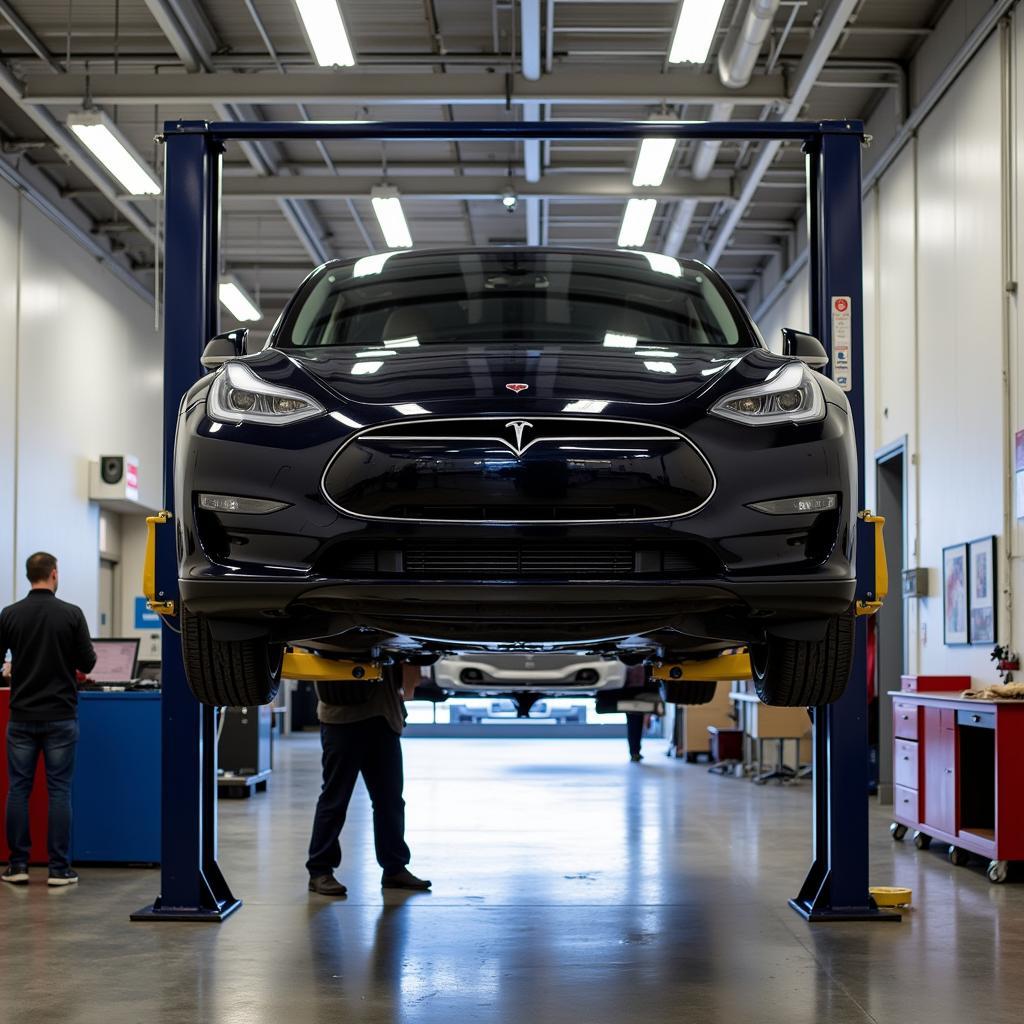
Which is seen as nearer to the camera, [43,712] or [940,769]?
[43,712]

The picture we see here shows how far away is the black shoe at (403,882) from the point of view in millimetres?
6727

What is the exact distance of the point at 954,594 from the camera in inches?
385

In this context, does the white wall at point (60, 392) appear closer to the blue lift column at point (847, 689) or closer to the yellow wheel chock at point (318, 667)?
the yellow wheel chock at point (318, 667)

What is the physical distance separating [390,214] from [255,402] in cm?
850

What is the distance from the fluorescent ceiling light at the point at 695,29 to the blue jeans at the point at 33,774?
5183 mm

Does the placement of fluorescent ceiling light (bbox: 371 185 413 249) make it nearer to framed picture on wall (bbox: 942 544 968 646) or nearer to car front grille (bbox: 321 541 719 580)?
framed picture on wall (bbox: 942 544 968 646)

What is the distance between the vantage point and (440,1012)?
173 inches

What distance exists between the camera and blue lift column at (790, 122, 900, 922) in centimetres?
562

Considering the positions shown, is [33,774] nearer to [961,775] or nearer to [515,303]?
[515,303]

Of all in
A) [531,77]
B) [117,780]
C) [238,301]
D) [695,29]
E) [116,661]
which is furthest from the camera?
[238,301]

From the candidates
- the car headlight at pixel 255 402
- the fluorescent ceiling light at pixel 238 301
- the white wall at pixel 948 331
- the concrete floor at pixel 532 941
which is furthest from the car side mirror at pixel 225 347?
the fluorescent ceiling light at pixel 238 301

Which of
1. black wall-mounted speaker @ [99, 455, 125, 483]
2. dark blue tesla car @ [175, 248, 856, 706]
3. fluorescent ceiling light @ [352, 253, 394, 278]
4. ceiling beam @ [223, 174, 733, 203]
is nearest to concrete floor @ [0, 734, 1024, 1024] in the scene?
dark blue tesla car @ [175, 248, 856, 706]

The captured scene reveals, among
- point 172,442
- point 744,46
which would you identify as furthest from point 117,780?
point 744,46

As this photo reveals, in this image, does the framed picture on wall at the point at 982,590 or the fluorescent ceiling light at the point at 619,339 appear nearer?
the fluorescent ceiling light at the point at 619,339
